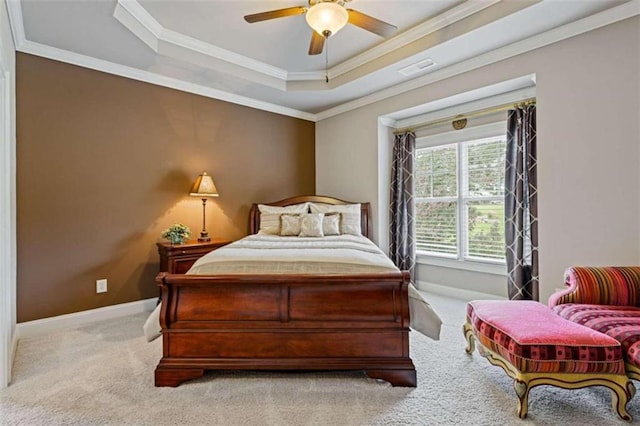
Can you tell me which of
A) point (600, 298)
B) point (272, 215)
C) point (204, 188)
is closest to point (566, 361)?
point (600, 298)

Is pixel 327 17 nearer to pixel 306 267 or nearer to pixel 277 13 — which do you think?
pixel 277 13

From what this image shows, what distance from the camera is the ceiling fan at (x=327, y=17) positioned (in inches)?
86.1

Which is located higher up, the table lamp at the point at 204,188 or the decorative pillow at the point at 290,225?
the table lamp at the point at 204,188

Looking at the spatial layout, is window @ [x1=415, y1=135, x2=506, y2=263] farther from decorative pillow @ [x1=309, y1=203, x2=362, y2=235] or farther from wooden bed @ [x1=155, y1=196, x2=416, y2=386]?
wooden bed @ [x1=155, y1=196, x2=416, y2=386]

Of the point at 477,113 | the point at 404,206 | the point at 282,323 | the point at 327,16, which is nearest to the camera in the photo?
the point at 282,323

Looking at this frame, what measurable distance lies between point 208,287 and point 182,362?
0.49 m

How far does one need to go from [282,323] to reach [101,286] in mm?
2361

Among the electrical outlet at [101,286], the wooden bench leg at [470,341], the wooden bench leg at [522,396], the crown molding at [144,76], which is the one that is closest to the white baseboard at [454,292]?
the wooden bench leg at [470,341]

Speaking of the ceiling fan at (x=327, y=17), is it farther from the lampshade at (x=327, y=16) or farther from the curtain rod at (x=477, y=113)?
the curtain rod at (x=477, y=113)

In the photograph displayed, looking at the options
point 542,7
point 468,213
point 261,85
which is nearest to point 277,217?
point 261,85

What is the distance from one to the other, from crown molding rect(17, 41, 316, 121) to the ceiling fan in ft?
→ 6.29

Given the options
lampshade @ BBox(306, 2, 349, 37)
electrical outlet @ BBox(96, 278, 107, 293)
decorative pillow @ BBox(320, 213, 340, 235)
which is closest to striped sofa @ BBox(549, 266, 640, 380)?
decorative pillow @ BBox(320, 213, 340, 235)

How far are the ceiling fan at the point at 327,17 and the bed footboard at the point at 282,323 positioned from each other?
1707 mm

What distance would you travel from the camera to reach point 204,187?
152 inches
